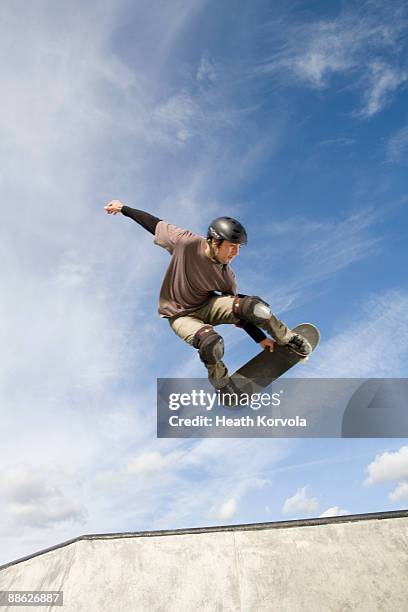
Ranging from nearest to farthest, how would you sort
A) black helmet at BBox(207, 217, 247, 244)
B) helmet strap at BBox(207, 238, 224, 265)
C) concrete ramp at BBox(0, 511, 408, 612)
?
1. concrete ramp at BBox(0, 511, 408, 612)
2. black helmet at BBox(207, 217, 247, 244)
3. helmet strap at BBox(207, 238, 224, 265)

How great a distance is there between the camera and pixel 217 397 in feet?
20.7

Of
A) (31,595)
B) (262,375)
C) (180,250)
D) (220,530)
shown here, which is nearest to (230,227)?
(180,250)

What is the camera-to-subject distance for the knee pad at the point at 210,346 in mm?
5777

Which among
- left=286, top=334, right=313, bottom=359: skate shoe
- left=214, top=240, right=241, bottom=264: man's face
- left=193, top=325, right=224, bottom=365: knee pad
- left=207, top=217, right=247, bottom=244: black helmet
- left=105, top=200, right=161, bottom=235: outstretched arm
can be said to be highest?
left=105, top=200, right=161, bottom=235: outstretched arm

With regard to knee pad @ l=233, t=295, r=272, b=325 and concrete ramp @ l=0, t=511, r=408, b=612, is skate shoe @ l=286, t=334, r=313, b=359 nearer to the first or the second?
knee pad @ l=233, t=295, r=272, b=325

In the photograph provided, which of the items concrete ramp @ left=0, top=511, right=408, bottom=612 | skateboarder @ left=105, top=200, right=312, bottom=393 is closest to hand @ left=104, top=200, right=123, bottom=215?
skateboarder @ left=105, top=200, right=312, bottom=393

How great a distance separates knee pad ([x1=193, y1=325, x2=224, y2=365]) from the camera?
578 cm

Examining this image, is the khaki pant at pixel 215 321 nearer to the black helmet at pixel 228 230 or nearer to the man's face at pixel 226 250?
the man's face at pixel 226 250

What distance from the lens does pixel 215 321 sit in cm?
643

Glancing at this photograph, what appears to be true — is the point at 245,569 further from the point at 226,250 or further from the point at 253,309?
the point at 226,250

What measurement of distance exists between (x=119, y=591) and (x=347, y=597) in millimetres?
2303

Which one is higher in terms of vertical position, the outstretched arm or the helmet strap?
the outstretched arm

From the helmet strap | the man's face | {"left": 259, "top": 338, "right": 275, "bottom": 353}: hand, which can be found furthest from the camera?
{"left": 259, "top": 338, "right": 275, "bottom": 353}: hand

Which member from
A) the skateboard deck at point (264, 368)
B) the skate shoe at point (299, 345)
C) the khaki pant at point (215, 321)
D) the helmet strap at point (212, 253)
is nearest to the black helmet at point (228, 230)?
the helmet strap at point (212, 253)
